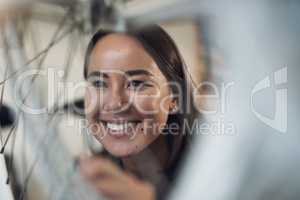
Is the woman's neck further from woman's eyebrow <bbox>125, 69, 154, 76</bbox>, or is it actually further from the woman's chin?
woman's eyebrow <bbox>125, 69, 154, 76</bbox>

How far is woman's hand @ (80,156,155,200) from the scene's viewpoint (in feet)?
3.23

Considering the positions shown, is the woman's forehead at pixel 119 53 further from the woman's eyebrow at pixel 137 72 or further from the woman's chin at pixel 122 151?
the woman's chin at pixel 122 151

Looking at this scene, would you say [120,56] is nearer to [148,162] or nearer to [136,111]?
[136,111]

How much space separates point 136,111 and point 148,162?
0.13 m

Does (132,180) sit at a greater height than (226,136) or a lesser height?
lesser

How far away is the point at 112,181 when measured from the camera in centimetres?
99

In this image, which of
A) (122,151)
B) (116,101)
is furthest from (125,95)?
(122,151)

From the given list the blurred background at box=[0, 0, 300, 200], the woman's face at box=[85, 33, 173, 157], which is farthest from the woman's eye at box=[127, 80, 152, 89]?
the blurred background at box=[0, 0, 300, 200]

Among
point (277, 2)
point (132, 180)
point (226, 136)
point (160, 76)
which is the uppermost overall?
point (277, 2)

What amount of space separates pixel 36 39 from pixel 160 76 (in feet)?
1.03

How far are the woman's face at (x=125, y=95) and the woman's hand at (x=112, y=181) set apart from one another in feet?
0.15

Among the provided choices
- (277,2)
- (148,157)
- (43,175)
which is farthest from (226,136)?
(43,175)

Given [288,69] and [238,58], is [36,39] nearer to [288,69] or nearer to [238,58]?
[238,58]

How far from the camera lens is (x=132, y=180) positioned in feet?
→ 3.24
